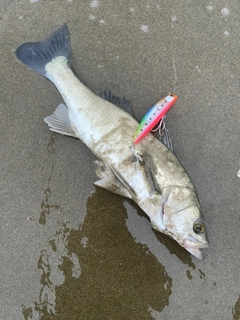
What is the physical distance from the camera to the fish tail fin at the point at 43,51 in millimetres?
3143

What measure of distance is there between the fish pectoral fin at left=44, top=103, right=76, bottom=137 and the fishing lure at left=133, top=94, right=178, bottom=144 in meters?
0.58

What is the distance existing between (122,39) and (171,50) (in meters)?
0.46

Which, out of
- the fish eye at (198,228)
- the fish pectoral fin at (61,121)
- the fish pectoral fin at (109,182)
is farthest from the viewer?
the fish pectoral fin at (61,121)

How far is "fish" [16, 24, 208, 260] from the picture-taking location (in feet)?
9.40

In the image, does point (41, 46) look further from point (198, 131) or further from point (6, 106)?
point (198, 131)

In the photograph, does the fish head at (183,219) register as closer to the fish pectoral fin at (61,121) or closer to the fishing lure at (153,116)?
the fishing lure at (153,116)

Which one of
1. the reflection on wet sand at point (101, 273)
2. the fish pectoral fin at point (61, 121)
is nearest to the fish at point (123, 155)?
the fish pectoral fin at point (61, 121)

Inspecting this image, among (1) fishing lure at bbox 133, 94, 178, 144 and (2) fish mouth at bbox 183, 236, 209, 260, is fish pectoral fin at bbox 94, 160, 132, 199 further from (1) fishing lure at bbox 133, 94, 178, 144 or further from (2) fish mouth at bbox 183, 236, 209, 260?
(2) fish mouth at bbox 183, 236, 209, 260

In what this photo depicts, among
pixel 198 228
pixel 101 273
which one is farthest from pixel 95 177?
pixel 198 228

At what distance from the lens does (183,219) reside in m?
2.85

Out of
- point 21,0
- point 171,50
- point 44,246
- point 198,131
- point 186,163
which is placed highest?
point 21,0

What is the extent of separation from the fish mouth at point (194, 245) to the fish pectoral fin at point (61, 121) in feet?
4.22

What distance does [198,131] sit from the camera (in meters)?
3.23

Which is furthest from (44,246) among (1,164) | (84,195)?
(1,164)
